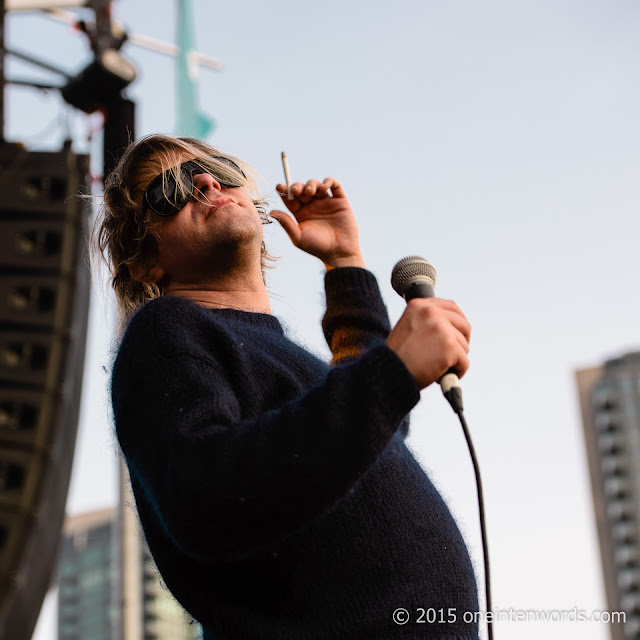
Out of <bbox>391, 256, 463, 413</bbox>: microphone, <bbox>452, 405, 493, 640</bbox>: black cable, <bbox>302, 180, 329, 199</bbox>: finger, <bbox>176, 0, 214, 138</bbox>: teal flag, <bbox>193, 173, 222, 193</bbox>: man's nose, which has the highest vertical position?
<bbox>176, 0, 214, 138</bbox>: teal flag

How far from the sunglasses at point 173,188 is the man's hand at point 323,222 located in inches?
6.6

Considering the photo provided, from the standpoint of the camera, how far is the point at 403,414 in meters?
1.34

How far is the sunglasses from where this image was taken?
2016 mm

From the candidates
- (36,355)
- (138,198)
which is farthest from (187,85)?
(138,198)

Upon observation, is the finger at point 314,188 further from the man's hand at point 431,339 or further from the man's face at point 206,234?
the man's hand at point 431,339

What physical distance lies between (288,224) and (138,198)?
36cm

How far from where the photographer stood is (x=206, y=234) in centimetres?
196

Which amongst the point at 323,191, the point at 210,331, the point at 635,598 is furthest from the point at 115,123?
the point at 635,598

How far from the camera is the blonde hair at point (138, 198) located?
6.98 ft

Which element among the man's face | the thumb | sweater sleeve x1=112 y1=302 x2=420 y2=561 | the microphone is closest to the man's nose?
the man's face

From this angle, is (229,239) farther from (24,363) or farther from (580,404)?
(580,404)

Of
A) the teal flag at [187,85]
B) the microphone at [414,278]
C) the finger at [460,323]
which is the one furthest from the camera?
the teal flag at [187,85]

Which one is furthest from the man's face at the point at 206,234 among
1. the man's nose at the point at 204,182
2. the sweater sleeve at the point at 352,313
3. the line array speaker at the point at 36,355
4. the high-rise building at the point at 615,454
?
the high-rise building at the point at 615,454

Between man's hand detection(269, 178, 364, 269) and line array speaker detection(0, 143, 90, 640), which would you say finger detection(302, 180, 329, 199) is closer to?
man's hand detection(269, 178, 364, 269)
